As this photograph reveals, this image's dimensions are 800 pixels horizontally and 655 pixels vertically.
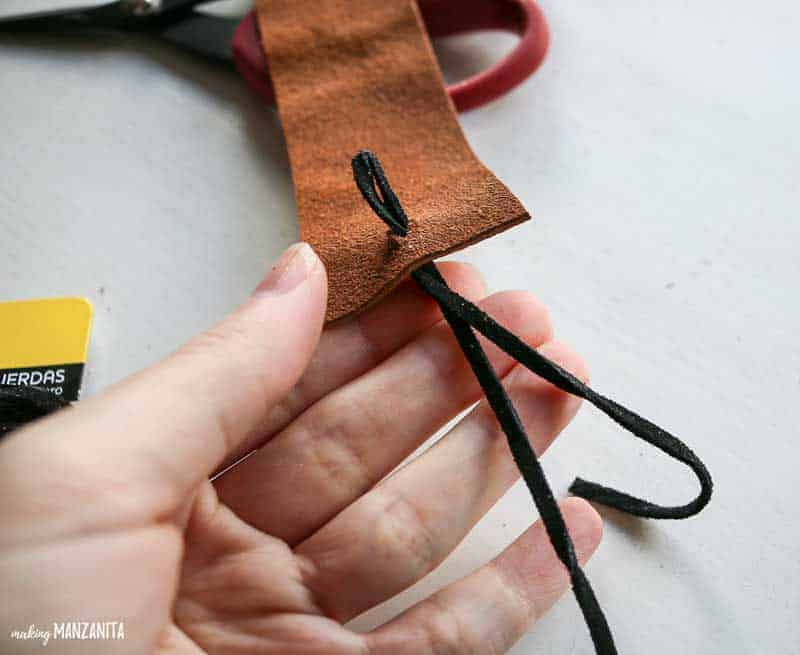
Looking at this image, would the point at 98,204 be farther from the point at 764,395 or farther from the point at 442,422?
the point at 764,395

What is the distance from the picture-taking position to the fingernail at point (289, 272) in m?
0.56

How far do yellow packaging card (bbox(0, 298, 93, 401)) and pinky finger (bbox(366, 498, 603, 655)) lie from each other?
0.38m

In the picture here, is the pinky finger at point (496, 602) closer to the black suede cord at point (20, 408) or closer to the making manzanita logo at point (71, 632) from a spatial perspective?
the making manzanita logo at point (71, 632)

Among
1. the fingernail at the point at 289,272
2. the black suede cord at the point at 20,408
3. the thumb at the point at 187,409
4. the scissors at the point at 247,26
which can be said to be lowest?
the black suede cord at the point at 20,408

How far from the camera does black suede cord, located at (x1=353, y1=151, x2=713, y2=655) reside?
545 millimetres

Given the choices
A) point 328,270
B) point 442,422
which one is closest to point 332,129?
point 328,270

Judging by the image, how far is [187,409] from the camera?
505 mm

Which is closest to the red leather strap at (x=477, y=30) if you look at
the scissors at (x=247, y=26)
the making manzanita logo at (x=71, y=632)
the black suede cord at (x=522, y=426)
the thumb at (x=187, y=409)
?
the scissors at (x=247, y=26)

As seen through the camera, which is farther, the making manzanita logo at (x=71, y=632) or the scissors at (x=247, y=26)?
the scissors at (x=247, y=26)

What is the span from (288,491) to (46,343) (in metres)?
0.30

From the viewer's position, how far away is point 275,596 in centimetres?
56

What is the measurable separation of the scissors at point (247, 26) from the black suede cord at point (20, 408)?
17.2 inches

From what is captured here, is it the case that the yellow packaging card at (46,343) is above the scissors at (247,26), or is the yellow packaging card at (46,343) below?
below

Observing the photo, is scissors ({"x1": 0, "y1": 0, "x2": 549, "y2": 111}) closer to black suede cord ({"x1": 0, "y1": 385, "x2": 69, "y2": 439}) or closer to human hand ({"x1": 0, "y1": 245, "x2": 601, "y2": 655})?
human hand ({"x1": 0, "y1": 245, "x2": 601, "y2": 655})
